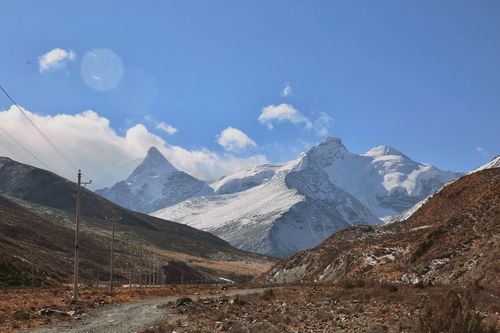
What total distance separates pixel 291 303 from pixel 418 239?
33020mm

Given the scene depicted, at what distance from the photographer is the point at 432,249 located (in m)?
48.8

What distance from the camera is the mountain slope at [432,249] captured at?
127ft

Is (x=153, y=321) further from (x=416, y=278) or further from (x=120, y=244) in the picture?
(x=120, y=244)

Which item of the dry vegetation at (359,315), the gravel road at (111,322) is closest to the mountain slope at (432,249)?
the dry vegetation at (359,315)

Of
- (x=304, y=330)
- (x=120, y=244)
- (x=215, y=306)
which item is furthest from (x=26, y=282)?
(x=120, y=244)

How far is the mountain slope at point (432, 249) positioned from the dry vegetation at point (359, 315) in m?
8.51

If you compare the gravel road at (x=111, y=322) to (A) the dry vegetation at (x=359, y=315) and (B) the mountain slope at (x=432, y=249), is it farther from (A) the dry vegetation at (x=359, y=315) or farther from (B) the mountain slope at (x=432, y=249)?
(B) the mountain slope at (x=432, y=249)

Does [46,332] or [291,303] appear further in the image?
[291,303]

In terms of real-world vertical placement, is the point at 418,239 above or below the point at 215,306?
above

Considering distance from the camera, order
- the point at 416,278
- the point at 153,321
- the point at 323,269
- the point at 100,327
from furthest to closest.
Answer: the point at 323,269 < the point at 416,278 < the point at 153,321 < the point at 100,327

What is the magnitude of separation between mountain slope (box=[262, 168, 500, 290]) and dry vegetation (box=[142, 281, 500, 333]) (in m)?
8.51

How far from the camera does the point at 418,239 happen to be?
57188 millimetres

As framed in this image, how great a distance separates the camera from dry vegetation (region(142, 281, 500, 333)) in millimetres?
15422

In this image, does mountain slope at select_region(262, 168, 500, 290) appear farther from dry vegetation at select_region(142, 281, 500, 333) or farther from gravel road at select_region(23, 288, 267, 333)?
gravel road at select_region(23, 288, 267, 333)
